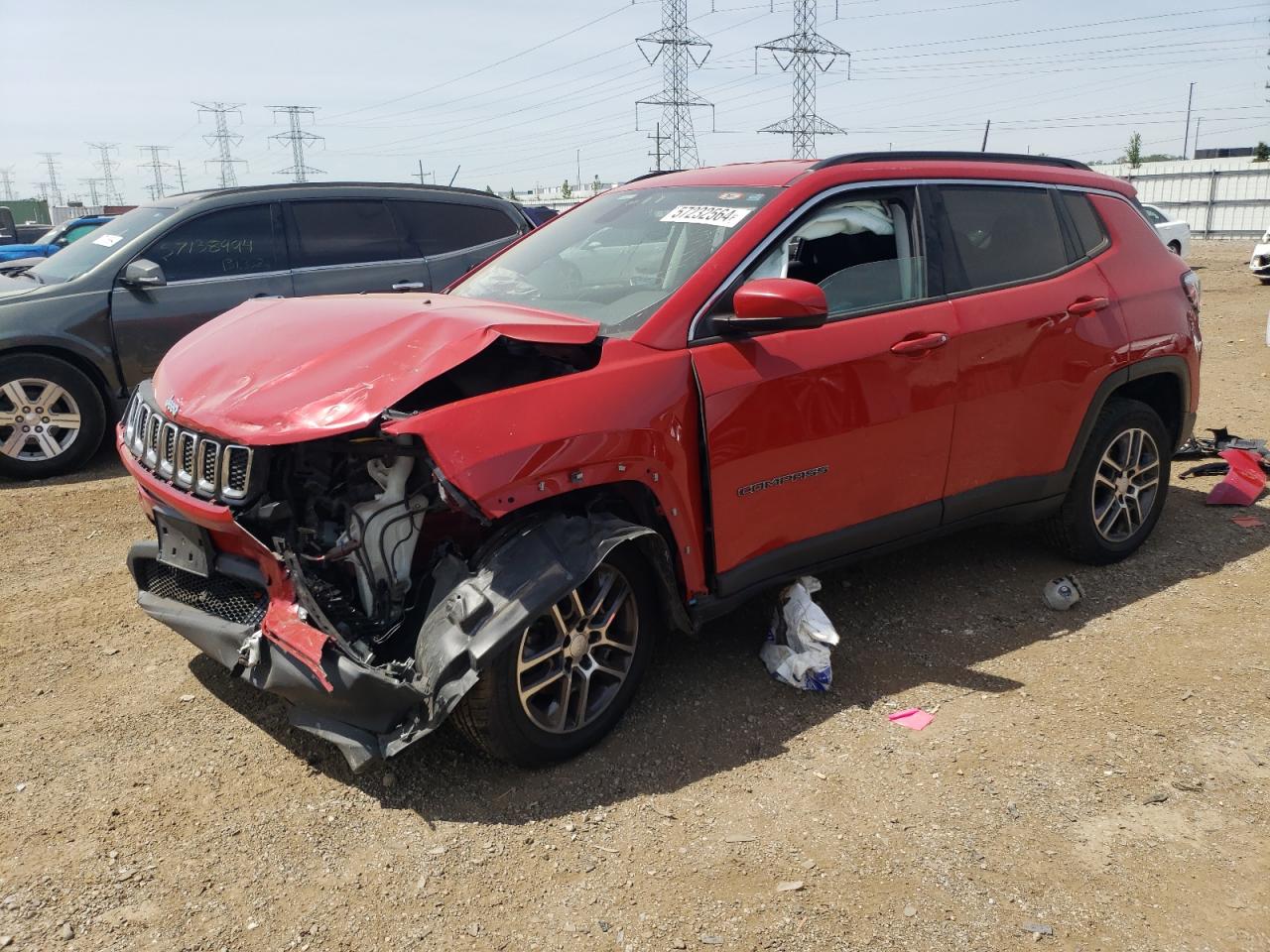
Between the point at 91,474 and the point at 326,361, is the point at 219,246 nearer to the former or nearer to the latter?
the point at 91,474

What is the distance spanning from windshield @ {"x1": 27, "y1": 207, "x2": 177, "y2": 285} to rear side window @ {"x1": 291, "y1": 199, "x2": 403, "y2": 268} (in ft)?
2.98

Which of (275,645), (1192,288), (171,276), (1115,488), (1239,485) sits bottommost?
(1239,485)

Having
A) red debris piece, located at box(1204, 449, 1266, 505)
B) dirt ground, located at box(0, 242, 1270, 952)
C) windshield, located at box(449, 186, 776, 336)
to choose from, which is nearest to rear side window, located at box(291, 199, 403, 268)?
windshield, located at box(449, 186, 776, 336)

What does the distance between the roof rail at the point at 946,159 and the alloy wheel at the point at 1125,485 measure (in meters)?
1.35

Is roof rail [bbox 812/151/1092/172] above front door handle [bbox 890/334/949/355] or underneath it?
above

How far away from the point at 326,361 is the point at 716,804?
1821mm

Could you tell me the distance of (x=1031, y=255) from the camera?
438 centimetres

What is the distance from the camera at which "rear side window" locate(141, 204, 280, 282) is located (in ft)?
22.9

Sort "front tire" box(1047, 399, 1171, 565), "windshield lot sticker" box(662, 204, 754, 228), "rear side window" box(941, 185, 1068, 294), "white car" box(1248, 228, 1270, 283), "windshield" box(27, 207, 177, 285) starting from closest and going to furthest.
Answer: "windshield lot sticker" box(662, 204, 754, 228) < "rear side window" box(941, 185, 1068, 294) < "front tire" box(1047, 399, 1171, 565) < "windshield" box(27, 207, 177, 285) < "white car" box(1248, 228, 1270, 283)

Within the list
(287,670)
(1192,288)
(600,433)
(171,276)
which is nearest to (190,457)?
(287,670)

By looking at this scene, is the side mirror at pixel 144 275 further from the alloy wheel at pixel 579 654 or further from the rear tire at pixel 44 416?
the alloy wheel at pixel 579 654

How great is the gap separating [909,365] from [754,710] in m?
1.42

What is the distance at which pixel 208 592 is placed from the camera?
10.7 feet

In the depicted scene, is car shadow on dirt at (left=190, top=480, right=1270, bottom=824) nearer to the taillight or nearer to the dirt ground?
the dirt ground
